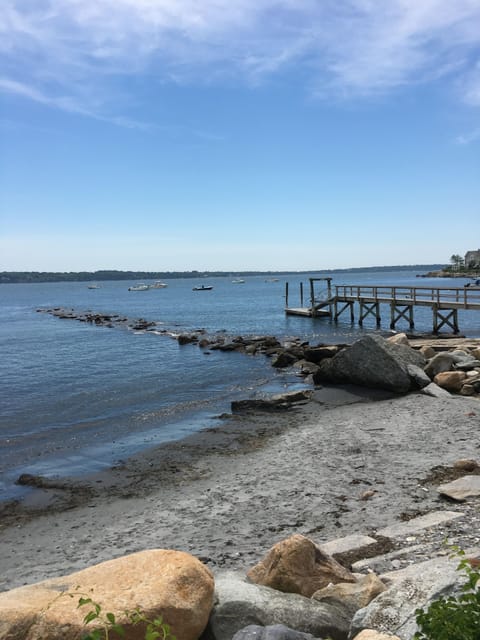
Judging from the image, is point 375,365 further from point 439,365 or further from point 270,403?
point 270,403

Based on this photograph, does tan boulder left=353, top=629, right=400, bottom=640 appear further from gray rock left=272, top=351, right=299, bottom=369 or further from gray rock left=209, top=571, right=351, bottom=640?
gray rock left=272, top=351, right=299, bottom=369

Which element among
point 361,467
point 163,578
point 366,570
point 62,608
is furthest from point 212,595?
point 361,467

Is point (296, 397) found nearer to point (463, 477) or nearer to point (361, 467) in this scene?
point (361, 467)

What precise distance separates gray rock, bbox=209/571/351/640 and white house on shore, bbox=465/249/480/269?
16219 centimetres

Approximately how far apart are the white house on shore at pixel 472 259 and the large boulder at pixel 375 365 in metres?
147

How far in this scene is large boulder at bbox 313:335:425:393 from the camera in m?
18.3

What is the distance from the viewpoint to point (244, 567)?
7.14 metres

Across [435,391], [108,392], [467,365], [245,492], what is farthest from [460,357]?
[108,392]

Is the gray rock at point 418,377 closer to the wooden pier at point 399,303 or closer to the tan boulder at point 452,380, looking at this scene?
the tan boulder at point 452,380

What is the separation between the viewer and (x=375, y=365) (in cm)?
1880

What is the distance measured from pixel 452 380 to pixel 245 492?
33.8 feet

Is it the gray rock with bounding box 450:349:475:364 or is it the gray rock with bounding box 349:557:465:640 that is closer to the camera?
the gray rock with bounding box 349:557:465:640

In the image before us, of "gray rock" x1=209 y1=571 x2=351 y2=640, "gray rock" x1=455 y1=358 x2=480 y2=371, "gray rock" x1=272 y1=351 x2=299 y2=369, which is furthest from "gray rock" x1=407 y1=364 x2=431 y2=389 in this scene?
"gray rock" x1=209 y1=571 x2=351 y2=640

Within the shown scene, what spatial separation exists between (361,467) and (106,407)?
1094cm
